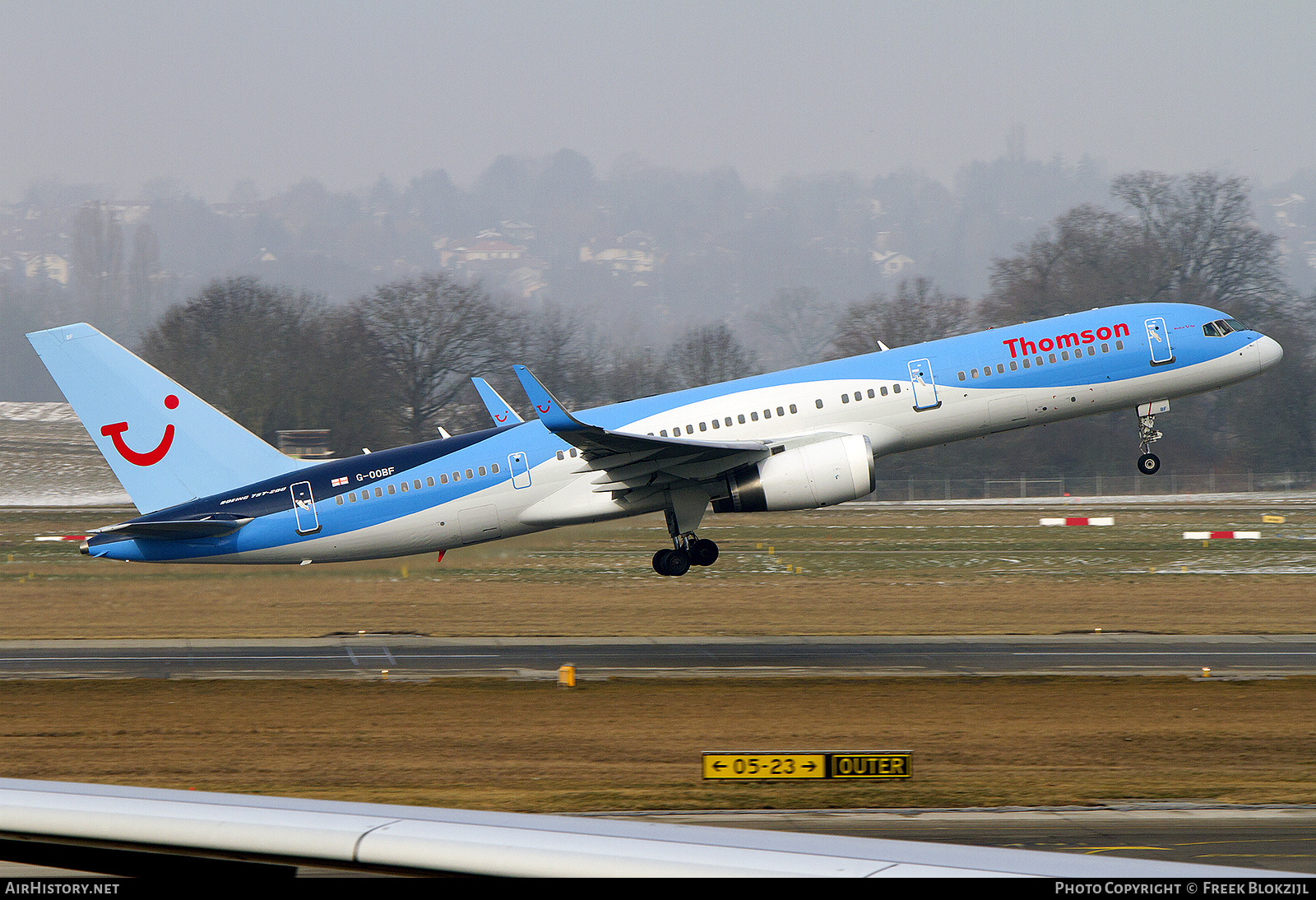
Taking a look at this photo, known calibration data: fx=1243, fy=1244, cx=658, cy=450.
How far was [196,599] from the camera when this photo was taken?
4256cm

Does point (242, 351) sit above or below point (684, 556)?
above

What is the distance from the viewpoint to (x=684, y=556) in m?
35.2

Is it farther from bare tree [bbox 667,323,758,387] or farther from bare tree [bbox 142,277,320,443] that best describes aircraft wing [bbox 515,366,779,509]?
bare tree [bbox 667,323,758,387]

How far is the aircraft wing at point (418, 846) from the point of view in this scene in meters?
4.77

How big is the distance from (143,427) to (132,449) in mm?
668

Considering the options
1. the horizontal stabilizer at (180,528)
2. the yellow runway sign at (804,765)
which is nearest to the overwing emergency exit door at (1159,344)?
the yellow runway sign at (804,765)

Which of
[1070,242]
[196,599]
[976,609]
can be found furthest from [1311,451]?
[196,599]

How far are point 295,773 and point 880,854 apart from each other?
1752 cm

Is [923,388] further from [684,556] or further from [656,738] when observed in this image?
[656,738]

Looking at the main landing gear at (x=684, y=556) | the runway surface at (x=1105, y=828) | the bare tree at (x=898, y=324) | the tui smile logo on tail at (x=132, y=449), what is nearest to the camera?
the runway surface at (x=1105, y=828)

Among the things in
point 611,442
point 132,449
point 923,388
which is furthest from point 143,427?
point 923,388

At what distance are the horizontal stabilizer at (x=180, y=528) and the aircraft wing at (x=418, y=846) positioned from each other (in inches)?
1120

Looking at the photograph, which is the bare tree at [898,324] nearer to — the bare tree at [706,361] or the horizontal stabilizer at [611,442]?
the bare tree at [706,361]

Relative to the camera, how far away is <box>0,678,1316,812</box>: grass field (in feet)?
63.1
